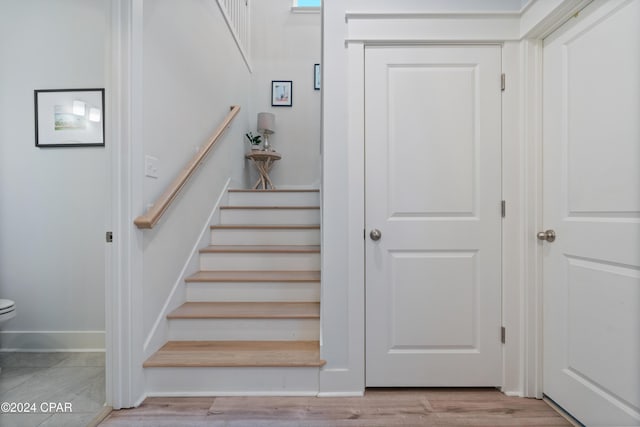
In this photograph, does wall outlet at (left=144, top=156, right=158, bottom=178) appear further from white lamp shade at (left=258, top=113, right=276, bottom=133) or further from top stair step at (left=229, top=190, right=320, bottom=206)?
white lamp shade at (left=258, top=113, right=276, bottom=133)

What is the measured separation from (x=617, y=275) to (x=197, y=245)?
2.41m

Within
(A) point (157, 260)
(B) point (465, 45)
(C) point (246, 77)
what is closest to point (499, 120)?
(B) point (465, 45)

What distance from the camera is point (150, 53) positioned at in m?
1.61

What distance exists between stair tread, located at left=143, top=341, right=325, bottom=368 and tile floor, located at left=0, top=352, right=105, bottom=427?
0.37 m

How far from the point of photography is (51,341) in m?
2.08

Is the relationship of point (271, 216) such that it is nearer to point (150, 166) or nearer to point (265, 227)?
point (265, 227)

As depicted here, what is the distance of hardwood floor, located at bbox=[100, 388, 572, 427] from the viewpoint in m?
1.38

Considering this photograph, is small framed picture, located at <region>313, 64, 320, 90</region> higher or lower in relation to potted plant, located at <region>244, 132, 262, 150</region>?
higher

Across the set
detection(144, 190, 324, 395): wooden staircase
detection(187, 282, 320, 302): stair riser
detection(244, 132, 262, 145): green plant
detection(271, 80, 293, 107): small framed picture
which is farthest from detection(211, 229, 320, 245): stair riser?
detection(271, 80, 293, 107): small framed picture

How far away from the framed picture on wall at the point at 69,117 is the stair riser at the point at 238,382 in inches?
65.0

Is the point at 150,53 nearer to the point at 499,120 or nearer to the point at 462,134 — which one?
the point at 462,134

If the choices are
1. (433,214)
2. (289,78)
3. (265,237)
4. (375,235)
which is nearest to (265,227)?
(265,237)

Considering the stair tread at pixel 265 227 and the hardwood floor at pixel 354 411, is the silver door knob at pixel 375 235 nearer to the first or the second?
the hardwood floor at pixel 354 411

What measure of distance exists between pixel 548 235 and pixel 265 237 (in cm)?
195
